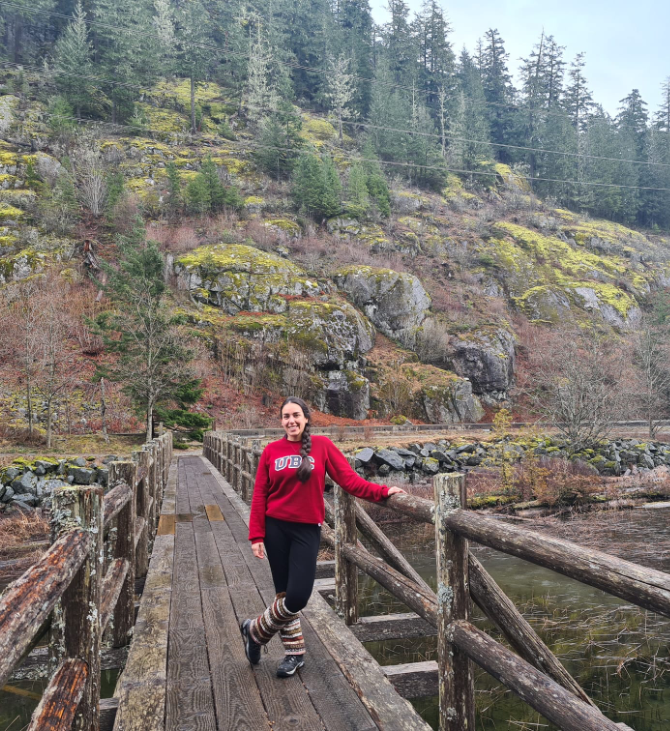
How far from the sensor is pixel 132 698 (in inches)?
120

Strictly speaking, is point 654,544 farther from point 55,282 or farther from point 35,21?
point 35,21

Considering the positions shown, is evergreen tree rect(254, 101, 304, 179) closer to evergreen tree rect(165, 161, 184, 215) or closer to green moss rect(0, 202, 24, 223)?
evergreen tree rect(165, 161, 184, 215)

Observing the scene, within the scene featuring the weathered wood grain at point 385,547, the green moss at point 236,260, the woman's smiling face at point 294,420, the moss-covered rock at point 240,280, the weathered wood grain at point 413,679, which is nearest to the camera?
the woman's smiling face at point 294,420

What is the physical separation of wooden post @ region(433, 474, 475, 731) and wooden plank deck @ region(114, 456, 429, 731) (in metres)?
0.20

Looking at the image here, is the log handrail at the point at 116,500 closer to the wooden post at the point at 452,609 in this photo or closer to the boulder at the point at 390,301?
the wooden post at the point at 452,609

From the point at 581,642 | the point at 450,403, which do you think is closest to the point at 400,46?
the point at 450,403

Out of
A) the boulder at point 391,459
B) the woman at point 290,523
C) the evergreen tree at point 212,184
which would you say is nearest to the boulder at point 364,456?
the boulder at point 391,459

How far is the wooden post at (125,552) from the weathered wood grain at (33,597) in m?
2.41

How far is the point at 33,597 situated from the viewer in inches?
67.8

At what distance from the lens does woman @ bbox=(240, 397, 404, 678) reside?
329 cm

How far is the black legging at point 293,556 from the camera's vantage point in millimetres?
3260

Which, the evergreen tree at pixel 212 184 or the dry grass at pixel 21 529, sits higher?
the evergreen tree at pixel 212 184

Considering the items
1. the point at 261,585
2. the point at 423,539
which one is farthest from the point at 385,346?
the point at 261,585

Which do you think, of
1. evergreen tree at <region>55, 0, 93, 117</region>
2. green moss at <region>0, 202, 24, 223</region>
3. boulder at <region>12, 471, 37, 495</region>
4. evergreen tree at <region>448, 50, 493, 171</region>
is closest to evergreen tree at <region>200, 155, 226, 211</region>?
green moss at <region>0, 202, 24, 223</region>
